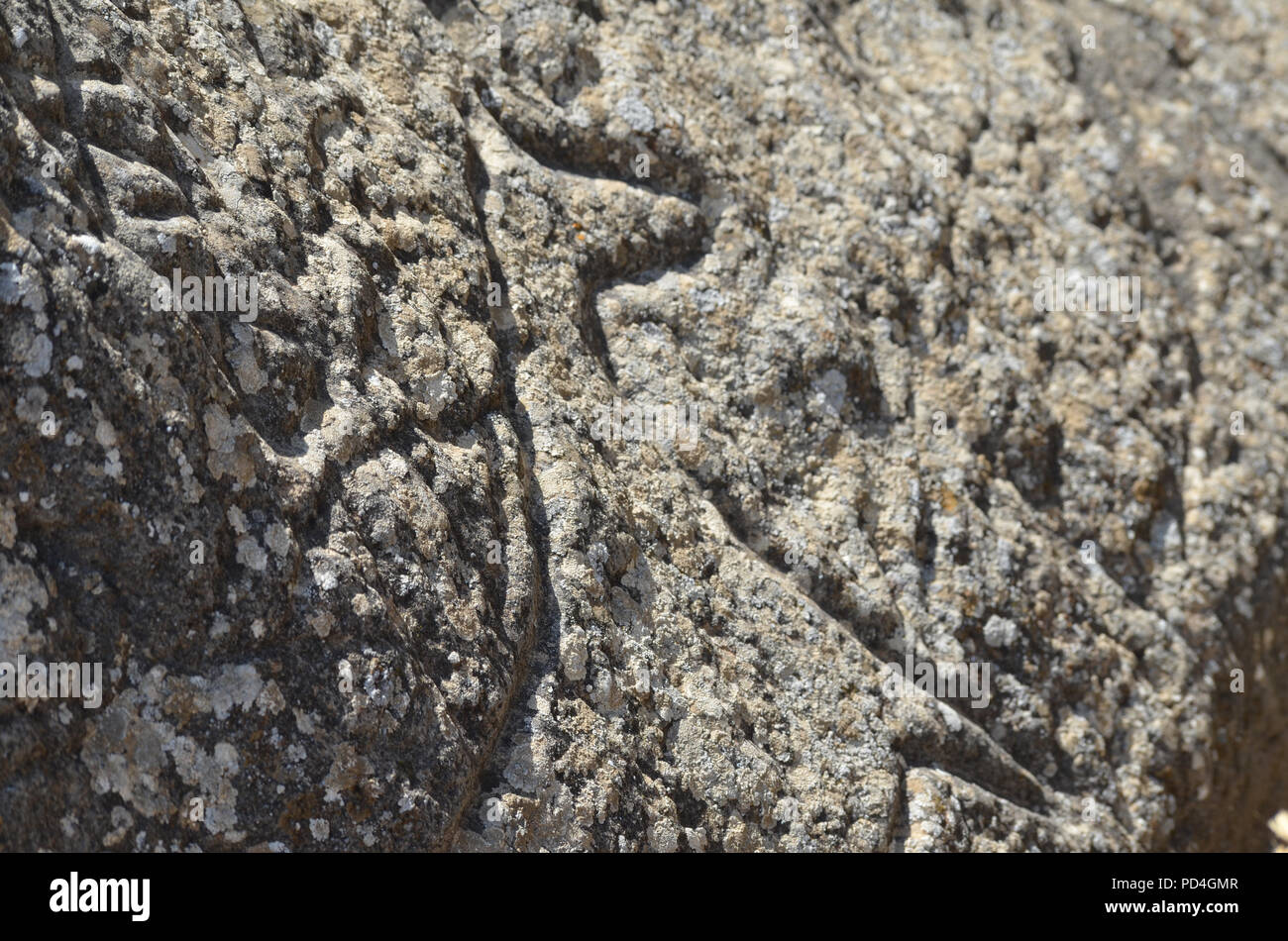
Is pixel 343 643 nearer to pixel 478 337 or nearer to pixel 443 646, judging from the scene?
pixel 443 646

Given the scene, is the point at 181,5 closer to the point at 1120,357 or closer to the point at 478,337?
the point at 478,337

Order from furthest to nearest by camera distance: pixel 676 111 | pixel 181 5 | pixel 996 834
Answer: pixel 676 111 → pixel 996 834 → pixel 181 5

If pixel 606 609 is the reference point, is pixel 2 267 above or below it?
above

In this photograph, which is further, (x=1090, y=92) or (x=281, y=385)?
(x=1090, y=92)

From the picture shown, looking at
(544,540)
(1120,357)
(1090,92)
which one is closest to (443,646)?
Result: (544,540)

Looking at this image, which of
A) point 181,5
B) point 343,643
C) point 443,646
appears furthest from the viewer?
point 181,5

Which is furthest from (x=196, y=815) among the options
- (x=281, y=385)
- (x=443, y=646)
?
(x=281, y=385)

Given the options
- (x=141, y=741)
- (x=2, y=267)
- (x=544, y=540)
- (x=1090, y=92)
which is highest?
(x=1090, y=92)
